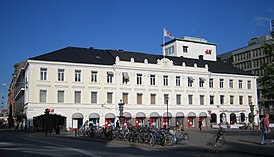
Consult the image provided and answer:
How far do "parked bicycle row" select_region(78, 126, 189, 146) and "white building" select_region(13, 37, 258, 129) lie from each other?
68.0ft

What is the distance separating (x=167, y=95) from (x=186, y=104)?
4383mm

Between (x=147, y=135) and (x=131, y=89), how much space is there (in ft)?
105

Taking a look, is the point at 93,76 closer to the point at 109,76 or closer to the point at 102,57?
the point at 109,76

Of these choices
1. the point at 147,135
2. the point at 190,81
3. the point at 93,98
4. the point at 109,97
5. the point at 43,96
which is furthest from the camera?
the point at 190,81

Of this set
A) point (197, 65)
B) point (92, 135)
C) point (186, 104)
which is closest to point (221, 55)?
point (197, 65)

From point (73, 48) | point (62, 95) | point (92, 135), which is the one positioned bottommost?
point (92, 135)

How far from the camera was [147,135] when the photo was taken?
76.8 ft

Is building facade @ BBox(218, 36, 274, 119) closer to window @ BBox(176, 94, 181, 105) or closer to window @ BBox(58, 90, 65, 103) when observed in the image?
window @ BBox(176, 94, 181, 105)

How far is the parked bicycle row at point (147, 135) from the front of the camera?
22094mm

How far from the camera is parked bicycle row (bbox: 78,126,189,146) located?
2209 cm

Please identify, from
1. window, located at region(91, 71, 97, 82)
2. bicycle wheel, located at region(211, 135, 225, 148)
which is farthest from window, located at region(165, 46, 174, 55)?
bicycle wheel, located at region(211, 135, 225, 148)

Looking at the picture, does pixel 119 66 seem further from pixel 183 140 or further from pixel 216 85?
pixel 183 140

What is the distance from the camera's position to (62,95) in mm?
50312

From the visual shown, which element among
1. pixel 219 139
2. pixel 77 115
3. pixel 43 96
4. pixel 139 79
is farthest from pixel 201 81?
pixel 219 139
